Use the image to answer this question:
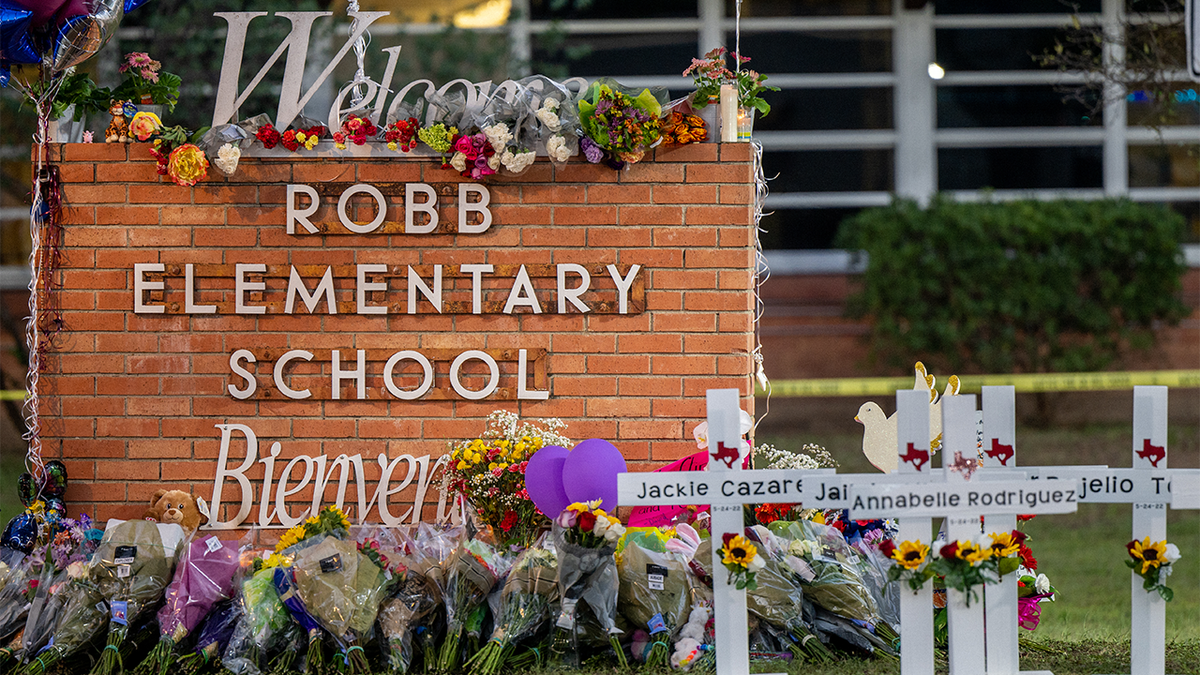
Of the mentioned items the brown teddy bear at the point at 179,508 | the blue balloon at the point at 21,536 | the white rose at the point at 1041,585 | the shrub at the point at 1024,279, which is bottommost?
the white rose at the point at 1041,585

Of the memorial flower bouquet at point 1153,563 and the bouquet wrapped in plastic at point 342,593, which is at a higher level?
the memorial flower bouquet at point 1153,563

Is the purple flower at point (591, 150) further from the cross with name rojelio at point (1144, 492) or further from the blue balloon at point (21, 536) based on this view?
the blue balloon at point (21, 536)

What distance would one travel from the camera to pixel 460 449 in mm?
4289

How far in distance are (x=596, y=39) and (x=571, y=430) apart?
650cm

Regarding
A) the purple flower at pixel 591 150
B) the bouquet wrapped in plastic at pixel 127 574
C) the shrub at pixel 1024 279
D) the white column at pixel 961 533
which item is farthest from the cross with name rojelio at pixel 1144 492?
the shrub at pixel 1024 279

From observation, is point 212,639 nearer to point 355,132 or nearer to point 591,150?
point 355,132

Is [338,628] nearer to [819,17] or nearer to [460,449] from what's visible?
[460,449]

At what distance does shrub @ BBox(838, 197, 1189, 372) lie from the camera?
29.1ft

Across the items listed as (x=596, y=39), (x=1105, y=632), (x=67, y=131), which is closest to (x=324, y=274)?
(x=67, y=131)

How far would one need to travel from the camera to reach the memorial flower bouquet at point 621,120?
4.30 meters

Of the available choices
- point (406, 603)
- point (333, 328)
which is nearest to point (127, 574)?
point (406, 603)

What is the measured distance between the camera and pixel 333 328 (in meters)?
4.56

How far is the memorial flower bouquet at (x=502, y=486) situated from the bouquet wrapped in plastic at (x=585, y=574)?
50 centimetres

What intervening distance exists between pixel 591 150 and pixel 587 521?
162 cm
